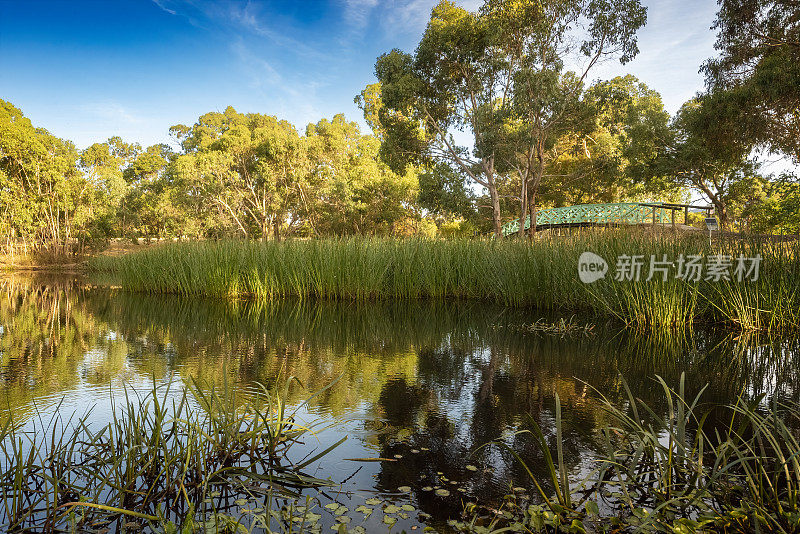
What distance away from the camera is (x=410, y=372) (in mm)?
3875

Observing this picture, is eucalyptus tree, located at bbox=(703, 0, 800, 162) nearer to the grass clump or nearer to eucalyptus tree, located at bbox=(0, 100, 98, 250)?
the grass clump

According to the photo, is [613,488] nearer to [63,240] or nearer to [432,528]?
[432,528]

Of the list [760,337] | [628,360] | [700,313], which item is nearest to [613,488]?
[628,360]

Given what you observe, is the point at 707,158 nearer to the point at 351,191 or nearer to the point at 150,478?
the point at 351,191

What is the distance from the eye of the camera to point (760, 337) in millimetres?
5395

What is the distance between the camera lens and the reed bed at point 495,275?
5719mm

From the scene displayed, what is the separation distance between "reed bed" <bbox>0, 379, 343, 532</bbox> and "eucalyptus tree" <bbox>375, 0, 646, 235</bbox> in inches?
624

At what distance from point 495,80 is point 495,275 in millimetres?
13270

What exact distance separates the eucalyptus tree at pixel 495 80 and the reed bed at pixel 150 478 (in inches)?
624

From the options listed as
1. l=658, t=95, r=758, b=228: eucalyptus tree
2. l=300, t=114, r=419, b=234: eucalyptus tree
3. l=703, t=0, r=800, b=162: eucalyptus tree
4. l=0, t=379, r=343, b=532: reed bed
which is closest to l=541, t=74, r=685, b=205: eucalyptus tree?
l=658, t=95, r=758, b=228: eucalyptus tree

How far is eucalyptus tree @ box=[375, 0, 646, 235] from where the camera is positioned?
15.9 meters

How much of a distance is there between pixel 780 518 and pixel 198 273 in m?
10.3

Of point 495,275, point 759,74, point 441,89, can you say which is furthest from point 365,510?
point 441,89

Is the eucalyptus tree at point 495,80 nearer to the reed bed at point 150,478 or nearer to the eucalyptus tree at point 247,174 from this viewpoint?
the eucalyptus tree at point 247,174
